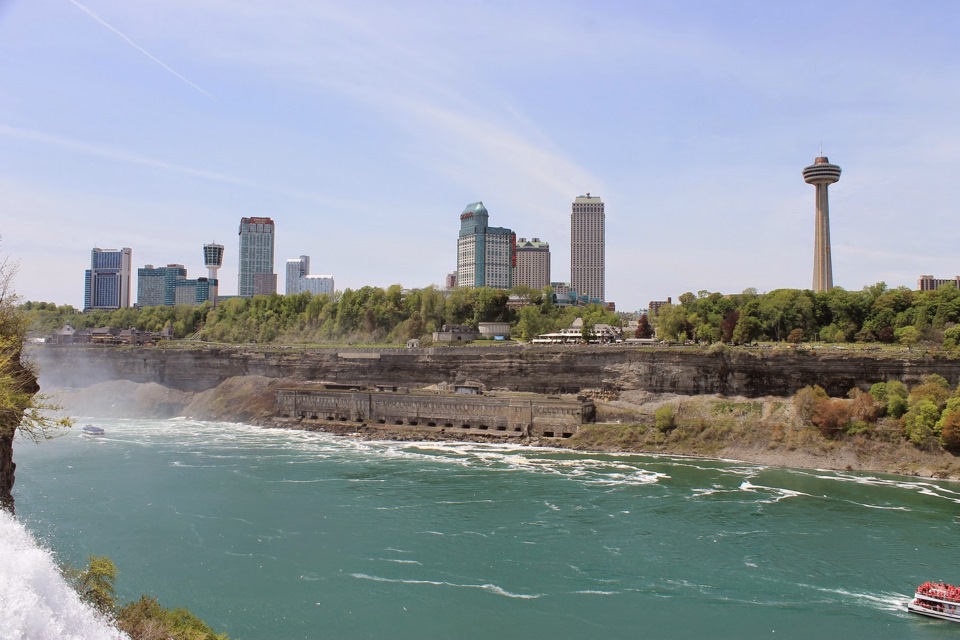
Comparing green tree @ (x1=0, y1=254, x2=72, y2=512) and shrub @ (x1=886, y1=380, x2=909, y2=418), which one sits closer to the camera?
green tree @ (x1=0, y1=254, x2=72, y2=512)

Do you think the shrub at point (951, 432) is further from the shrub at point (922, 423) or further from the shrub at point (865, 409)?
the shrub at point (865, 409)

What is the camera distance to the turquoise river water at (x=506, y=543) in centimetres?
2755

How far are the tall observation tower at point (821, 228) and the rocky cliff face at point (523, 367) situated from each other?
Answer: 82.3 meters

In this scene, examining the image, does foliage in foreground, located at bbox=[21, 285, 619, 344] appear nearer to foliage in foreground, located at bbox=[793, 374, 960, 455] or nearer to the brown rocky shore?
the brown rocky shore

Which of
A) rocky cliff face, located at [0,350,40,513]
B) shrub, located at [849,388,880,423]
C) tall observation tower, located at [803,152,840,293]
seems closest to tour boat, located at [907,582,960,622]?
shrub, located at [849,388,880,423]

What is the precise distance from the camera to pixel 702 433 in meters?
61.2

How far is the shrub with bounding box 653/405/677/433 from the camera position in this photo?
62797 millimetres

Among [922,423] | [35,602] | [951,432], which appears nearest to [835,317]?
[922,423]

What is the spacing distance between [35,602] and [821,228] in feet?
514

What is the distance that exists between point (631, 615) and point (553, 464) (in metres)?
28.4

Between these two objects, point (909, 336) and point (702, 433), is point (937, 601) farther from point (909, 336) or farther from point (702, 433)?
point (909, 336)

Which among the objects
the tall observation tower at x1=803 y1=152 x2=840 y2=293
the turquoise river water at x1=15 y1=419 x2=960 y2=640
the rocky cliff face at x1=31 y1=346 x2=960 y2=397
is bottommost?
the turquoise river water at x1=15 y1=419 x2=960 y2=640

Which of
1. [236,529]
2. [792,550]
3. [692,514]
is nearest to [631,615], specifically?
[792,550]

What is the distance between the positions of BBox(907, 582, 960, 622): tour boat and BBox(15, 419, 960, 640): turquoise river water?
0.79 meters
